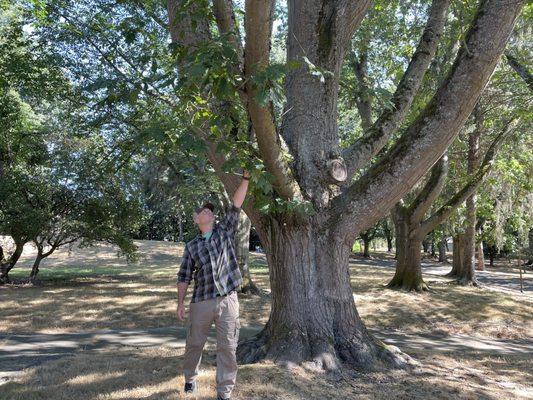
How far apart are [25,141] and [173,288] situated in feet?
23.1

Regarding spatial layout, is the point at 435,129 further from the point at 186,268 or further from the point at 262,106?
the point at 186,268

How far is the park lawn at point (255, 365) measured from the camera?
205 inches

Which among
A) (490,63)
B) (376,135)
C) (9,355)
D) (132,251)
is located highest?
(490,63)

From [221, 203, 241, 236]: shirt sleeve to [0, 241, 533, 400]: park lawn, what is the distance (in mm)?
1585

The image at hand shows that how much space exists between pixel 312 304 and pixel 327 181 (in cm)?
155

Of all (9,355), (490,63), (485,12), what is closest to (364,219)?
(490,63)

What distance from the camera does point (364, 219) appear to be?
6.37 metres

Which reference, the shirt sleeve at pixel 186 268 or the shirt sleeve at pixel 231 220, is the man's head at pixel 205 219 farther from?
the shirt sleeve at pixel 186 268

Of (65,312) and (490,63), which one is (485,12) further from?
(65,312)

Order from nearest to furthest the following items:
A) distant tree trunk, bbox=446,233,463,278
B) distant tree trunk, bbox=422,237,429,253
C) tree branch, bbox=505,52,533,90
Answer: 1. tree branch, bbox=505,52,533,90
2. distant tree trunk, bbox=446,233,463,278
3. distant tree trunk, bbox=422,237,429,253

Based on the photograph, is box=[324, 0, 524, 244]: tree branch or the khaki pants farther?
box=[324, 0, 524, 244]: tree branch

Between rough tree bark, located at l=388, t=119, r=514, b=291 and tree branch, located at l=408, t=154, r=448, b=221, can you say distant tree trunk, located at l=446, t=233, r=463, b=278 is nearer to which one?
rough tree bark, located at l=388, t=119, r=514, b=291

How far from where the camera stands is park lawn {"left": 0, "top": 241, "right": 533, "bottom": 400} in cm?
520

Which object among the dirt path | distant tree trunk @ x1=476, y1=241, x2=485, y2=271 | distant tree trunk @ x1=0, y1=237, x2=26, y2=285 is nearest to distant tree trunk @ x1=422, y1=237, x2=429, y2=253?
distant tree trunk @ x1=476, y1=241, x2=485, y2=271
